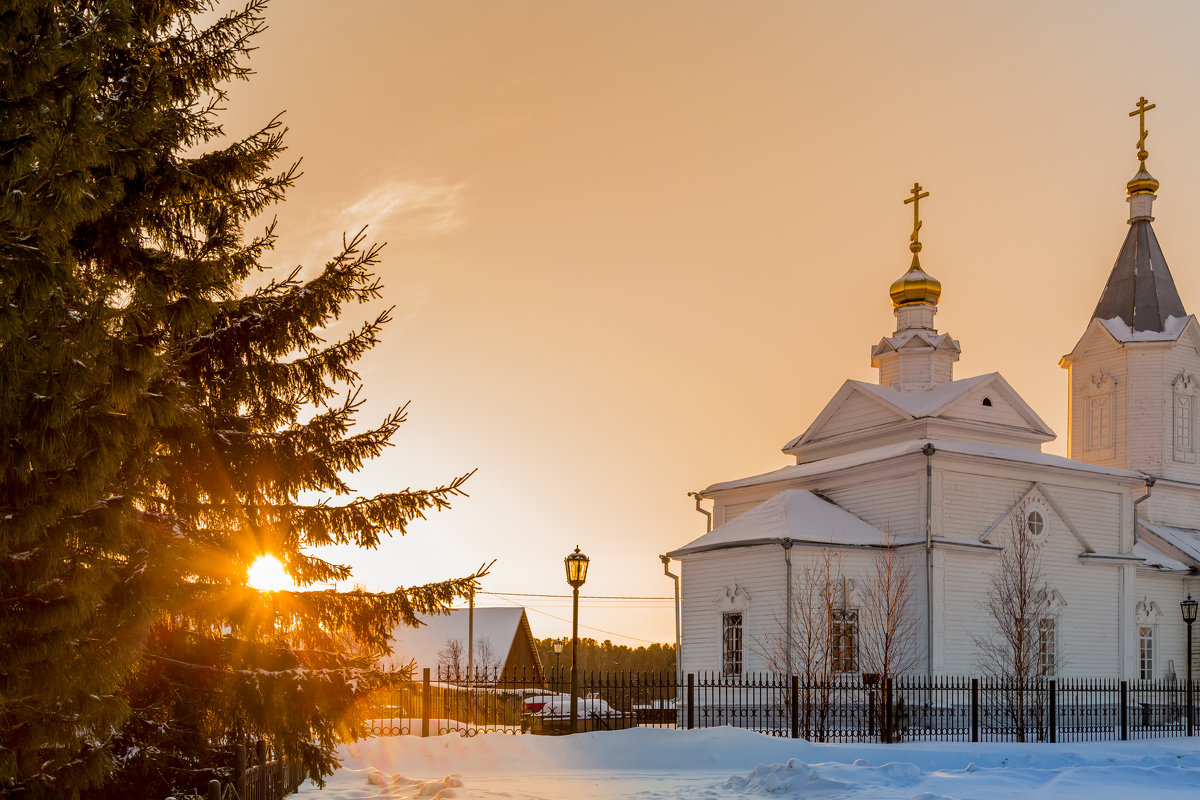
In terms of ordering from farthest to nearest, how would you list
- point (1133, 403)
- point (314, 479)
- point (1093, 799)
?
point (1133, 403)
point (1093, 799)
point (314, 479)

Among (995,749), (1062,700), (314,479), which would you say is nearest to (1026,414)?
(1062,700)

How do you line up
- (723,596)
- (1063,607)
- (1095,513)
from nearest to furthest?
1. (723,596)
2. (1063,607)
3. (1095,513)

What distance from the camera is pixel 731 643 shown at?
2764cm

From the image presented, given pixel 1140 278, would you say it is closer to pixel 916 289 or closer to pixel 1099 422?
pixel 1099 422

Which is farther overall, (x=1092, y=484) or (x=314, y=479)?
(x=1092, y=484)

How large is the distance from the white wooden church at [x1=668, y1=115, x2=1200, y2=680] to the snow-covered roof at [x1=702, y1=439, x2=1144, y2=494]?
7 cm

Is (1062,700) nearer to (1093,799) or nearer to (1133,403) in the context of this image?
(1133,403)

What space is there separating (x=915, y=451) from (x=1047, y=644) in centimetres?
578

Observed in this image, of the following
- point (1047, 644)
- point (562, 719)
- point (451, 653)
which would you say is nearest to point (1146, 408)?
point (1047, 644)

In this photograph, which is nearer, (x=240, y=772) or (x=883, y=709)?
(x=240, y=772)

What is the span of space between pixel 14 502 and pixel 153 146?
415 centimetres

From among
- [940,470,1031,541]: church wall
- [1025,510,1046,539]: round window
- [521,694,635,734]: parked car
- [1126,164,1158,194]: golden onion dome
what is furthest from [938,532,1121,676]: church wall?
[1126,164,1158,194]: golden onion dome

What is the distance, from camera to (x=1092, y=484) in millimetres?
29969

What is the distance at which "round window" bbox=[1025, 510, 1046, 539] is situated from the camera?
28562 mm
